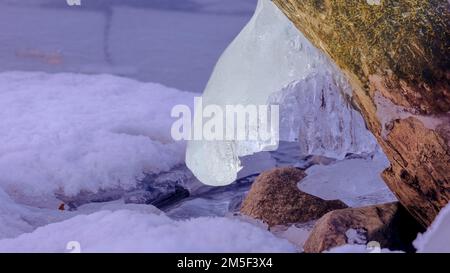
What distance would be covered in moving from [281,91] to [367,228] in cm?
59

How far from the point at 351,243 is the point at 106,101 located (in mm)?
1689

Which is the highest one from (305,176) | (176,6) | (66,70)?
(176,6)

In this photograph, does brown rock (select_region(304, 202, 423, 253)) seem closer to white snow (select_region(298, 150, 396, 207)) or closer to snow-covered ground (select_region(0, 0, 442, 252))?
snow-covered ground (select_region(0, 0, 442, 252))

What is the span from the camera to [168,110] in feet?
8.48

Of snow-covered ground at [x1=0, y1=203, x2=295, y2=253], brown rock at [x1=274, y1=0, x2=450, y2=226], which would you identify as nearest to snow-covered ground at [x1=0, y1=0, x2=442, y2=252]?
snow-covered ground at [x1=0, y1=203, x2=295, y2=253]

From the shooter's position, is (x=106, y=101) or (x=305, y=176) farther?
(x=106, y=101)

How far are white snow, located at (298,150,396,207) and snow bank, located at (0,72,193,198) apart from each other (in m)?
0.68

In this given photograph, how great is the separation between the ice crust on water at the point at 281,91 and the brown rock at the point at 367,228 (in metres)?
0.37

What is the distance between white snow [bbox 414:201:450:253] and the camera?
106cm

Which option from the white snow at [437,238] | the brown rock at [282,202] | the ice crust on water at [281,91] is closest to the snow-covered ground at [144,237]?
the white snow at [437,238]

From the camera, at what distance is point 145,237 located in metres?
1.10
